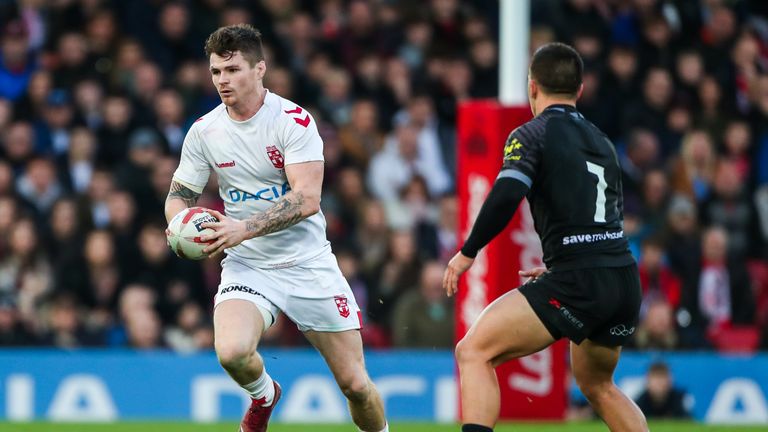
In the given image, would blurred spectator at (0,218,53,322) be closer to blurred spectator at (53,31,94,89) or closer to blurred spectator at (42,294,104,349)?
blurred spectator at (42,294,104,349)

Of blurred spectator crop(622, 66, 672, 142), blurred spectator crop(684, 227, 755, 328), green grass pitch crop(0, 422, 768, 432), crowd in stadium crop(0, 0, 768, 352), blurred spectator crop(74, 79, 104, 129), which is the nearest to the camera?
green grass pitch crop(0, 422, 768, 432)

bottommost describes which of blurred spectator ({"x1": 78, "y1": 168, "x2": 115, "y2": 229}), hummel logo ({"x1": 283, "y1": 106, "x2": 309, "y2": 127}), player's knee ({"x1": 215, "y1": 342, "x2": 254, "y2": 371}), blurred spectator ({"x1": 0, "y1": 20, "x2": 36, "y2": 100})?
player's knee ({"x1": 215, "y1": 342, "x2": 254, "y2": 371})

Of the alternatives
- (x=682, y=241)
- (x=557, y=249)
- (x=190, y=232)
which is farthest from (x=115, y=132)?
(x=557, y=249)

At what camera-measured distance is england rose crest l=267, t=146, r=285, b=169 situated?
23.6 ft

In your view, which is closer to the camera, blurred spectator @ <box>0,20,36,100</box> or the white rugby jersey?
the white rugby jersey

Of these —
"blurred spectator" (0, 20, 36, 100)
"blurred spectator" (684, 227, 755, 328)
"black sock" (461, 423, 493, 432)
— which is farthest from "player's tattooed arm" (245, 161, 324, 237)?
"blurred spectator" (0, 20, 36, 100)

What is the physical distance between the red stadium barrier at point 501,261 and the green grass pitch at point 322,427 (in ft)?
0.81

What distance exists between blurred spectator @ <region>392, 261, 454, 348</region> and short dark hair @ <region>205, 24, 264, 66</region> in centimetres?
522

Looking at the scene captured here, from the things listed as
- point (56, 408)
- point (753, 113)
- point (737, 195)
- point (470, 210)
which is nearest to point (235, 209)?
point (470, 210)

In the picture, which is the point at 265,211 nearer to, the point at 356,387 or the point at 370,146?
the point at 356,387

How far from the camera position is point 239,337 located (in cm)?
689

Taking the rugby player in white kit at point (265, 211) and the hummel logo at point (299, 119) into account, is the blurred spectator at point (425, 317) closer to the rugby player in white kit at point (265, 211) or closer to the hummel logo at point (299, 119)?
the rugby player in white kit at point (265, 211)

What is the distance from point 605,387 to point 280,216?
1813 millimetres

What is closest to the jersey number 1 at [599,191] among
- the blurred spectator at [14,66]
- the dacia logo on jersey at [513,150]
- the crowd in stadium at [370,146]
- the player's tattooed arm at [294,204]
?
the dacia logo on jersey at [513,150]
